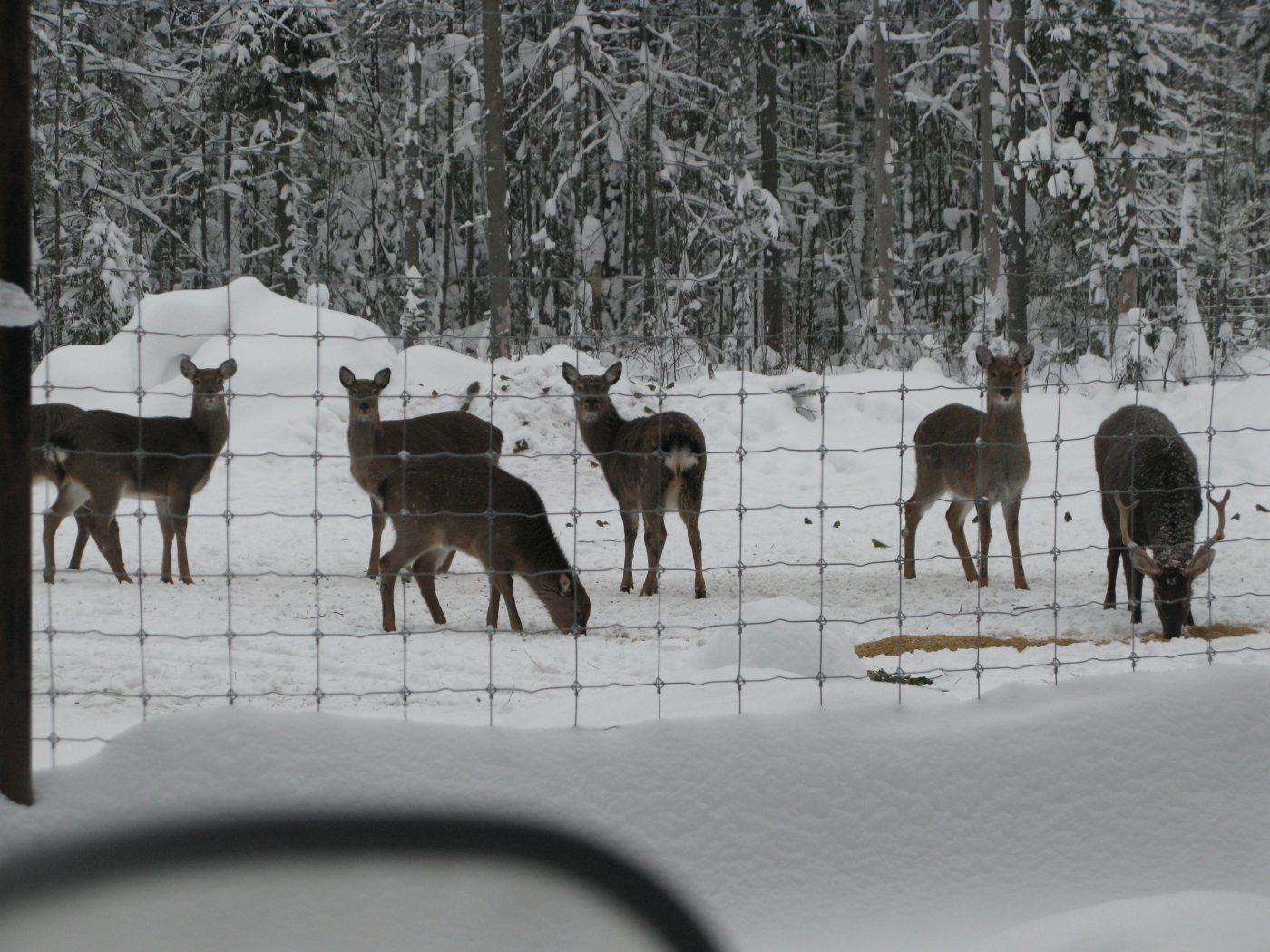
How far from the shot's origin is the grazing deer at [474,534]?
331 inches

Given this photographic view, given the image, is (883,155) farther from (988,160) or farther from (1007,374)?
(1007,374)

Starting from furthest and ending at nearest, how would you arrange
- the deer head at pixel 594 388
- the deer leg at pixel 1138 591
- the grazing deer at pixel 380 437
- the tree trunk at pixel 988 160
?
1. the tree trunk at pixel 988 160
2. the deer head at pixel 594 388
3. the grazing deer at pixel 380 437
4. the deer leg at pixel 1138 591

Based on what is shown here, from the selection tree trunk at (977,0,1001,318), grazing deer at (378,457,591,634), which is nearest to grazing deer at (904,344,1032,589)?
grazing deer at (378,457,591,634)

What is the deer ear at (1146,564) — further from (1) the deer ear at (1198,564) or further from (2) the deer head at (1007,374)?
(2) the deer head at (1007,374)

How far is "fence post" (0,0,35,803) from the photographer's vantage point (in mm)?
3707

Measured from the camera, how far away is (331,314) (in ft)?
53.1

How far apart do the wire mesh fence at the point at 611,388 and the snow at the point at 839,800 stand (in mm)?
327

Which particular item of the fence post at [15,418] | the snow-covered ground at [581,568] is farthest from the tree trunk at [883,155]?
the fence post at [15,418]

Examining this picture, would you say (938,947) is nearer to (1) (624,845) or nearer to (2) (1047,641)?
(1) (624,845)

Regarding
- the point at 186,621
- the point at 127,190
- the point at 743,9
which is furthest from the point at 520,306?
the point at 186,621

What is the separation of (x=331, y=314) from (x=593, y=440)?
561 centimetres

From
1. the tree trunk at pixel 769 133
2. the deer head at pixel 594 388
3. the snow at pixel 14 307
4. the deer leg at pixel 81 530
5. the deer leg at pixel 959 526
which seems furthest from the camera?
the tree trunk at pixel 769 133

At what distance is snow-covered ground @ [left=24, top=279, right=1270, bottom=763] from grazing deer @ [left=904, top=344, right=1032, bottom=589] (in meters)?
0.35

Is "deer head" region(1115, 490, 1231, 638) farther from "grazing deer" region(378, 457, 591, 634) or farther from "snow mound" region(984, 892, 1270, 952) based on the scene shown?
"snow mound" region(984, 892, 1270, 952)
